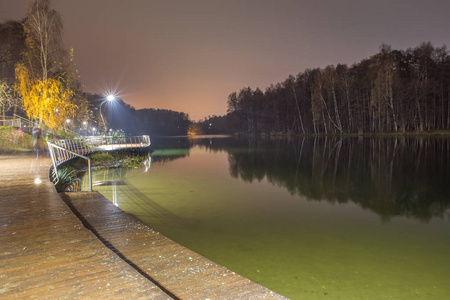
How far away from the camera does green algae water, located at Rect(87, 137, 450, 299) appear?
14.8 ft

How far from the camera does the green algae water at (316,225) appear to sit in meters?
4.51

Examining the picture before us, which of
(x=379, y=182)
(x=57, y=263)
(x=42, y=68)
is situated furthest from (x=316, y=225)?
(x=42, y=68)

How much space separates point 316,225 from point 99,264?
18.3 feet

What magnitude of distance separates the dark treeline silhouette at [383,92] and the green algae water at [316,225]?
1493 inches

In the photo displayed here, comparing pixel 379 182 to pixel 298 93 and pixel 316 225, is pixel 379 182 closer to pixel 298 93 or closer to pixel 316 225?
pixel 316 225

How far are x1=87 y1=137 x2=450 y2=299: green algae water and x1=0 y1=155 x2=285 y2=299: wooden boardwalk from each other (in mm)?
1706

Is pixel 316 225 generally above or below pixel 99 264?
below

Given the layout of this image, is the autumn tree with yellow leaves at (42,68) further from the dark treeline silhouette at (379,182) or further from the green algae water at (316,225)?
the dark treeline silhouette at (379,182)

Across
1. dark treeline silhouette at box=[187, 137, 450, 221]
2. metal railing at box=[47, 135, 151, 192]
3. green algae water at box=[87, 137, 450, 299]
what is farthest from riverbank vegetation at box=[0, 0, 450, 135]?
dark treeline silhouette at box=[187, 137, 450, 221]

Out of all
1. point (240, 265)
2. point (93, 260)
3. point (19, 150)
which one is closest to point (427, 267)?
point (240, 265)

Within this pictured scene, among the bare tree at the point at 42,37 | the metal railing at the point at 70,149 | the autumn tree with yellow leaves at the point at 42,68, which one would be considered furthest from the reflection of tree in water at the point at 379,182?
the bare tree at the point at 42,37

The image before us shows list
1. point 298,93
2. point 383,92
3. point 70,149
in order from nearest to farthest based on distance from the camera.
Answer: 1. point 70,149
2. point 383,92
3. point 298,93

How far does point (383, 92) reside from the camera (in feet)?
155

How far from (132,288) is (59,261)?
116 cm
